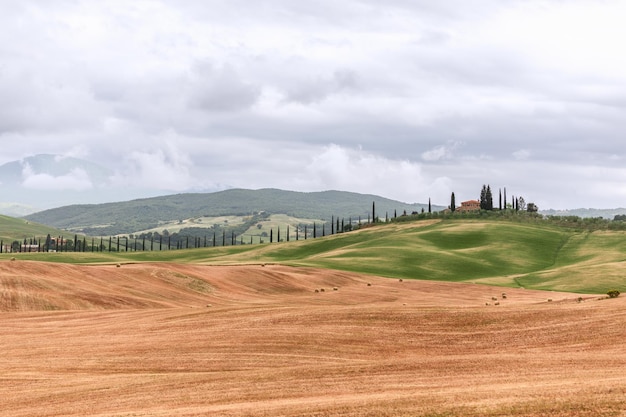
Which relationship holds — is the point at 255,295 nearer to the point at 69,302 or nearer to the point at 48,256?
the point at 69,302

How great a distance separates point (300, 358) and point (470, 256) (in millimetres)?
111587

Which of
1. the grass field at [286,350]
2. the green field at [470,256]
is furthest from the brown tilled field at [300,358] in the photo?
the green field at [470,256]

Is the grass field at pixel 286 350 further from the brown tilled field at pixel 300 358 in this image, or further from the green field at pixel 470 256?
the green field at pixel 470 256

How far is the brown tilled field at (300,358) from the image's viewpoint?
28.1 m

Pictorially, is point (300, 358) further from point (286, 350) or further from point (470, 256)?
point (470, 256)

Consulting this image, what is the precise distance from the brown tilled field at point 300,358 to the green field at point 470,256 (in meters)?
54.7

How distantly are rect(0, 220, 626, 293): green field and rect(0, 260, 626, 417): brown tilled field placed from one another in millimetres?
54737

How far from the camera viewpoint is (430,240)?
175500 millimetres

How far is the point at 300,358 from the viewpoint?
41.9 metres

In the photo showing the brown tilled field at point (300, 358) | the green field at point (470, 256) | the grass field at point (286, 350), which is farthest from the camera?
the green field at point (470, 256)

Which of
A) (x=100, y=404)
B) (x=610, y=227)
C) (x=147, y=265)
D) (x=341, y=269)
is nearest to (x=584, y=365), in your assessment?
(x=100, y=404)

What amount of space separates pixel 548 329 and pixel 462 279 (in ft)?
255

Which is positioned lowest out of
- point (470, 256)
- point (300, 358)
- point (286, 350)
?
point (300, 358)

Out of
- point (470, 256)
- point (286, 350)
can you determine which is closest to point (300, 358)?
point (286, 350)
